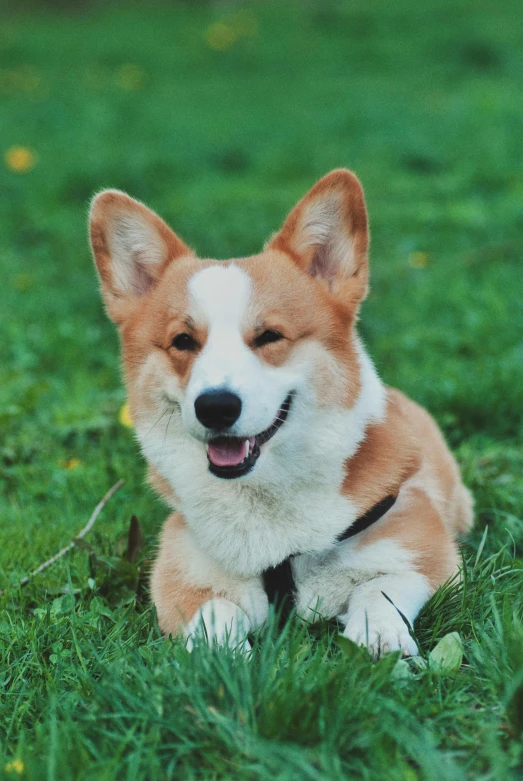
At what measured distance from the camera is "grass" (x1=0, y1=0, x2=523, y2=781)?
1.98m

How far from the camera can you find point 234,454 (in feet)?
8.48

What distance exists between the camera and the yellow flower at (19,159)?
8078mm

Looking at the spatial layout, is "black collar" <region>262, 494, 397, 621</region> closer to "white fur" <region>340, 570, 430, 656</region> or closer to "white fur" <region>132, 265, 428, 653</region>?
"white fur" <region>132, 265, 428, 653</region>

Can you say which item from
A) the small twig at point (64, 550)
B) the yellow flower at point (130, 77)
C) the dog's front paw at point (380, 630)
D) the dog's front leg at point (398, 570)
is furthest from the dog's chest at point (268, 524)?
the yellow flower at point (130, 77)

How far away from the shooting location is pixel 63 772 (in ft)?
6.14

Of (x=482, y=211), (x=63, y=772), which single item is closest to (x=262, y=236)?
(x=482, y=211)

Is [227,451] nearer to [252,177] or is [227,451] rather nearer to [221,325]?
[221,325]

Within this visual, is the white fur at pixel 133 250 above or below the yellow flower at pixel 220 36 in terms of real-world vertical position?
below

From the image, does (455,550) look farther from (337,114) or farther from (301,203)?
(337,114)

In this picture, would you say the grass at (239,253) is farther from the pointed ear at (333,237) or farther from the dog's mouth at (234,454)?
the pointed ear at (333,237)

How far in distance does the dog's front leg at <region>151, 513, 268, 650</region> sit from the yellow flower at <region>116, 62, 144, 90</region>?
9.14 meters

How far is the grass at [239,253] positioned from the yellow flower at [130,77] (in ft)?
0.25

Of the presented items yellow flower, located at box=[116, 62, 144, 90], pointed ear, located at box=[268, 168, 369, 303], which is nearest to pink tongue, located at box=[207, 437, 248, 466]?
pointed ear, located at box=[268, 168, 369, 303]

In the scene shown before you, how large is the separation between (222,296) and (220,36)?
11.4 m
